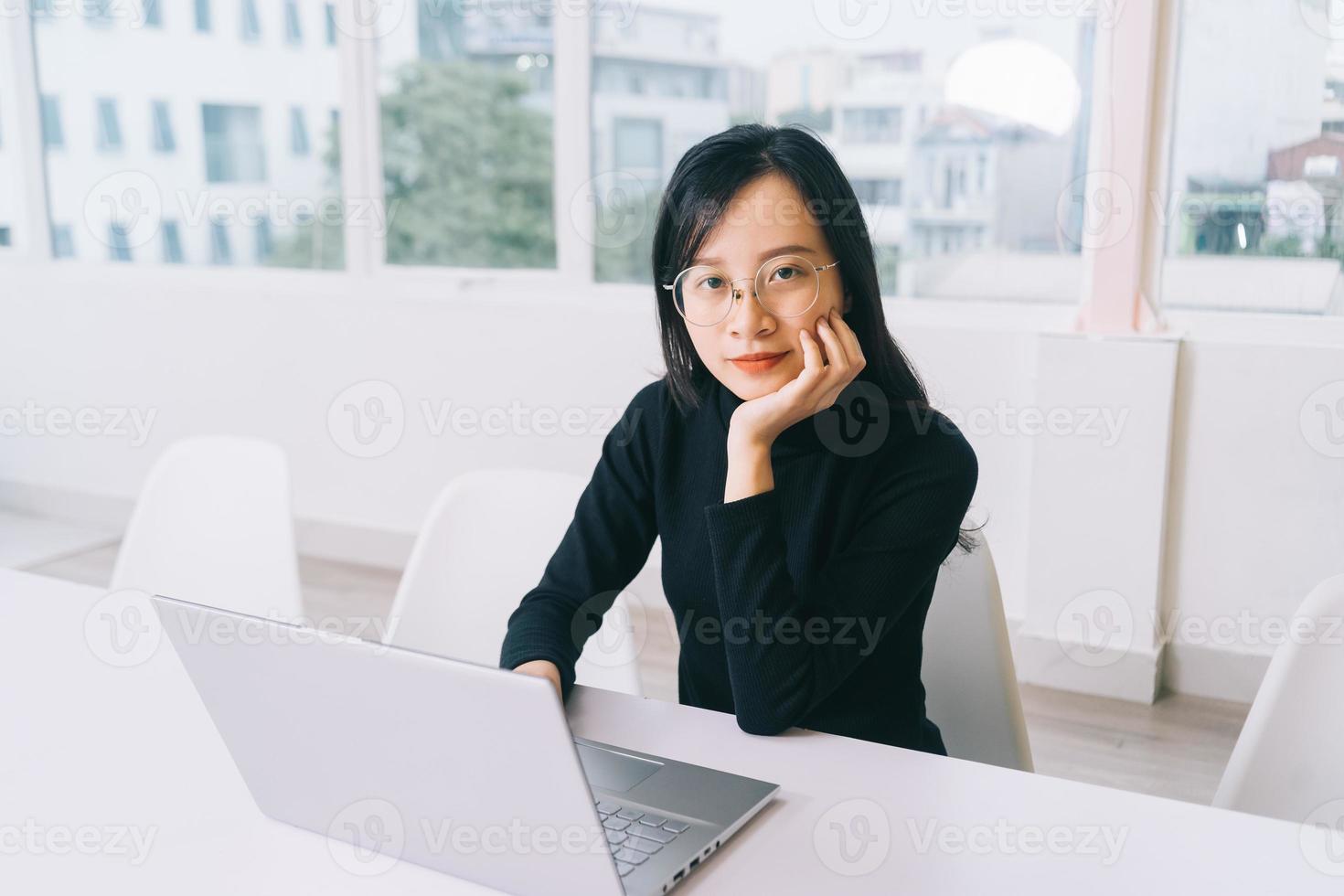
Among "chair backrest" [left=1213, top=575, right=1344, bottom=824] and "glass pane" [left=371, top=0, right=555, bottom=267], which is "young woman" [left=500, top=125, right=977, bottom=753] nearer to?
"chair backrest" [left=1213, top=575, right=1344, bottom=824]

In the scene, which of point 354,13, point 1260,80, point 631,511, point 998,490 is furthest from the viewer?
point 354,13

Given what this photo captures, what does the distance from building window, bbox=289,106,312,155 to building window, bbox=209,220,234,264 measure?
0.44 meters

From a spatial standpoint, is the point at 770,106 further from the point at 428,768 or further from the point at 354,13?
the point at 428,768

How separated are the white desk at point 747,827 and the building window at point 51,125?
4127mm

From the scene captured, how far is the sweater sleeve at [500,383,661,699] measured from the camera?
145cm

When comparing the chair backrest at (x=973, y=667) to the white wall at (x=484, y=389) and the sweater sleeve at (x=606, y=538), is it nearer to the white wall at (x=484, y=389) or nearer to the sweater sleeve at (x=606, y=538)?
the sweater sleeve at (x=606, y=538)

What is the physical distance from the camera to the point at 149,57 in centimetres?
445

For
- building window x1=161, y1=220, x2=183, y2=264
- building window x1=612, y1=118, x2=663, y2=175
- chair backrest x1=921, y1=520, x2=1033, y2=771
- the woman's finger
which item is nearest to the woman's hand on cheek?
the woman's finger

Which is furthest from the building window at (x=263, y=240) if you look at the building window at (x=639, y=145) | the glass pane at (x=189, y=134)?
the building window at (x=639, y=145)

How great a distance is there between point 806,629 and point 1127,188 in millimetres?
2059

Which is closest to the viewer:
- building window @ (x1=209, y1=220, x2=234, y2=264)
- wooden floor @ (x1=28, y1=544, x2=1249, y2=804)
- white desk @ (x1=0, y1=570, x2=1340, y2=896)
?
white desk @ (x1=0, y1=570, x2=1340, y2=896)

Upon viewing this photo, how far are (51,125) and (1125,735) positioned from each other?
14.7 feet

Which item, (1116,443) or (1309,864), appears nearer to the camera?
(1309,864)

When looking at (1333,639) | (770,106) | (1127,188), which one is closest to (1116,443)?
(1127,188)
